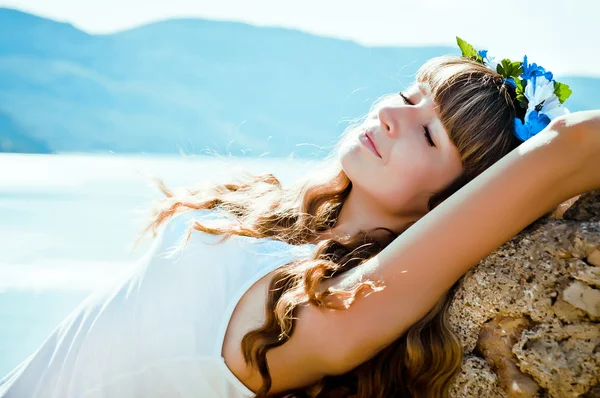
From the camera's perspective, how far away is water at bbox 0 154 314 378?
2439 mm

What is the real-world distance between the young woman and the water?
0.35 metres

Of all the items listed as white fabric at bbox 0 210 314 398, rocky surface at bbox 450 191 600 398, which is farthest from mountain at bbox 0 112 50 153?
rocky surface at bbox 450 191 600 398

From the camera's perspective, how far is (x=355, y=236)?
1.61 m

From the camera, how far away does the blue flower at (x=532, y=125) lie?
1.52 m

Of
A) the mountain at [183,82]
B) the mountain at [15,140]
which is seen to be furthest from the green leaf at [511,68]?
the mountain at [183,82]

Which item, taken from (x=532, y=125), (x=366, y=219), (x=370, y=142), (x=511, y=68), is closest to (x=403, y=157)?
(x=370, y=142)

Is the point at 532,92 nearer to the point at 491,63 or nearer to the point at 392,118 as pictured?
the point at 491,63

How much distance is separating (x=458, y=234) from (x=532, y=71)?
0.82m

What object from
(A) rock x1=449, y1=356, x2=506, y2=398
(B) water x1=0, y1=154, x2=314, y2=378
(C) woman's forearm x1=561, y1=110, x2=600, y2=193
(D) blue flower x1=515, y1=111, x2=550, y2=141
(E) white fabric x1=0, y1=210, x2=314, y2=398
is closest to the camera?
(C) woman's forearm x1=561, y1=110, x2=600, y2=193

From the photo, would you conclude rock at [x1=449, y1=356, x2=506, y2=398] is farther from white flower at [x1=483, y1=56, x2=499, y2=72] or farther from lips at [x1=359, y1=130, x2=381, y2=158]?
white flower at [x1=483, y1=56, x2=499, y2=72]

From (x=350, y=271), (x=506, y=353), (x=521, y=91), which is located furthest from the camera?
(x=521, y=91)

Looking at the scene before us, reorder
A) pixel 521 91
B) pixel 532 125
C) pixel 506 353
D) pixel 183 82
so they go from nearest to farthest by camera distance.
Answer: pixel 506 353, pixel 532 125, pixel 521 91, pixel 183 82

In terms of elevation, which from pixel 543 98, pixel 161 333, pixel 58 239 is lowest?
pixel 58 239

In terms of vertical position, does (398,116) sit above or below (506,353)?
above
